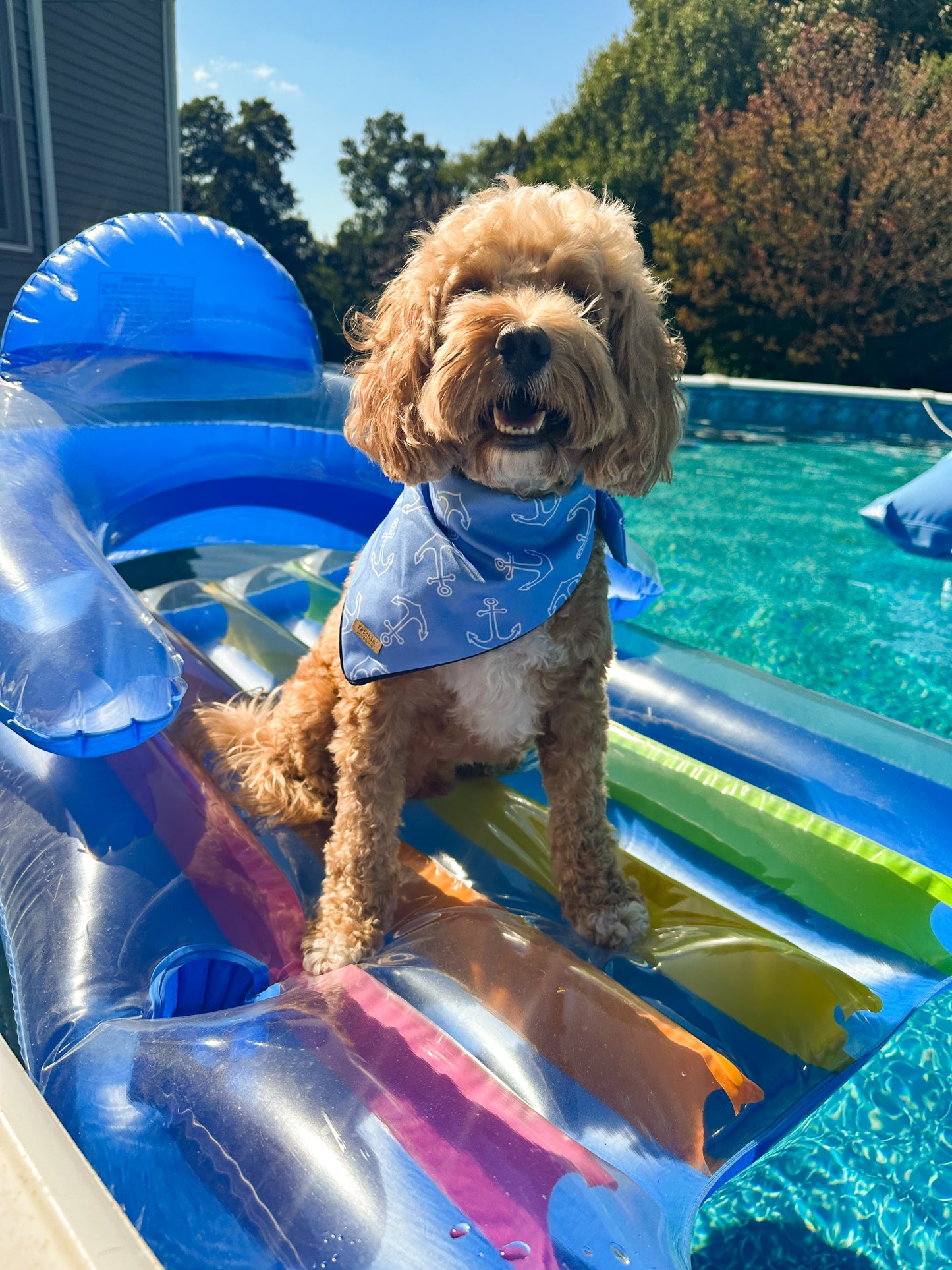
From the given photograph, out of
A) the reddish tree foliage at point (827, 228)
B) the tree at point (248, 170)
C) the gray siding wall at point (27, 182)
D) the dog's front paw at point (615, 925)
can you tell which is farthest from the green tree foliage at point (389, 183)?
the dog's front paw at point (615, 925)

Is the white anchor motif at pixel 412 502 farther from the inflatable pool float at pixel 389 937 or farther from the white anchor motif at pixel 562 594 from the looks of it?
the inflatable pool float at pixel 389 937

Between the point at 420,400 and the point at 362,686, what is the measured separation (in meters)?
0.68

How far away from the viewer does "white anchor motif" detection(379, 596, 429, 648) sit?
195 centimetres

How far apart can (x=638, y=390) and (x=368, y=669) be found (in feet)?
2.83

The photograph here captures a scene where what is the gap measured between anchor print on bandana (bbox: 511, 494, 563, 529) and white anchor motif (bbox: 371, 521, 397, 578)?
1.08ft

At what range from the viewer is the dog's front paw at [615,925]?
2.06 meters

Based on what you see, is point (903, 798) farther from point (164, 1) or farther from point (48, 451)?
point (164, 1)

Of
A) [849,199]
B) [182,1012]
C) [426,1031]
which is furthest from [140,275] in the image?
[849,199]

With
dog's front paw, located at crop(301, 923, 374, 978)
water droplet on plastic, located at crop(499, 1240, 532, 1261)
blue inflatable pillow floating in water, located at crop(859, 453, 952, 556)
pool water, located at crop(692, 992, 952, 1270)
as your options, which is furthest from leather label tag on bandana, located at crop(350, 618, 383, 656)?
blue inflatable pillow floating in water, located at crop(859, 453, 952, 556)

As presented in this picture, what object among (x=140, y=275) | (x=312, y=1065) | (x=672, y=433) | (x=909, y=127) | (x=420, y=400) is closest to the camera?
(x=312, y=1065)

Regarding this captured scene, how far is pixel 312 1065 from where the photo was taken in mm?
1359

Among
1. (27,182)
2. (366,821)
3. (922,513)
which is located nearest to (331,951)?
(366,821)

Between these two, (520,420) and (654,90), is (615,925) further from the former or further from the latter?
(654,90)

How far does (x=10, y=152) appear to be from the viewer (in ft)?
25.5
